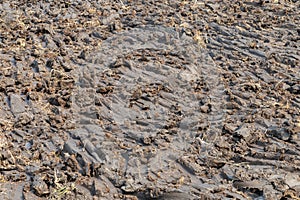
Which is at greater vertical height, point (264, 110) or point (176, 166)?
point (264, 110)

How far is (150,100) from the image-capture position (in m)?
4.61

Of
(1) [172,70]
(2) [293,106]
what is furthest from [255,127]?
(1) [172,70]

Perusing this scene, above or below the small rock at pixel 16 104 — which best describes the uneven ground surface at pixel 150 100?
above

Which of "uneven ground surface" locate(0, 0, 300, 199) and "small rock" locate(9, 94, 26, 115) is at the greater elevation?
"uneven ground surface" locate(0, 0, 300, 199)

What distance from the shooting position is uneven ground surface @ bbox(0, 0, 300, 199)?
12.2 feet

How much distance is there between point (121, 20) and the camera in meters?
6.11

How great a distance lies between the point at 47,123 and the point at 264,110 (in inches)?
76.4

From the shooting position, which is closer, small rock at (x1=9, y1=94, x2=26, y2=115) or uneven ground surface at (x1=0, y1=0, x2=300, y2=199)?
uneven ground surface at (x1=0, y1=0, x2=300, y2=199)

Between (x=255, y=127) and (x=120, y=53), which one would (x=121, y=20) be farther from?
(x=255, y=127)

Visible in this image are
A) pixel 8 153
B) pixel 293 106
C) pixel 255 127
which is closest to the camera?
pixel 8 153

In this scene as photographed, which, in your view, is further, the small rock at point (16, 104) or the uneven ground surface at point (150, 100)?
the small rock at point (16, 104)

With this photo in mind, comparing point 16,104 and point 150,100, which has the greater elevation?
point 150,100

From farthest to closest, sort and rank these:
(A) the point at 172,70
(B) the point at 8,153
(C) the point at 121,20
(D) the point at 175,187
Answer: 1. (C) the point at 121,20
2. (A) the point at 172,70
3. (B) the point at 8,153
4. (D) the point at 175,187

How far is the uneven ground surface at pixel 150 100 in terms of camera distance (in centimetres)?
371
